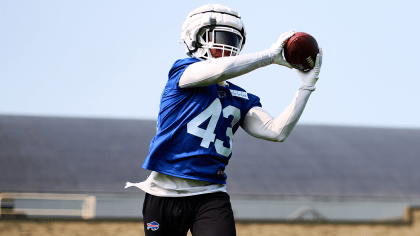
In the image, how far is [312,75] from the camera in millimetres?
3619

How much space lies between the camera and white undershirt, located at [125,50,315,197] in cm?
324

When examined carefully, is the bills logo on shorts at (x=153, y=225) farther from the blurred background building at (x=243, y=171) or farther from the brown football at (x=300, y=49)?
the blurred background building at (x=243, y=171)

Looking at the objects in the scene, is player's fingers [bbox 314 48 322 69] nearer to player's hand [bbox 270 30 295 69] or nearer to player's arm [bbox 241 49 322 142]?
player's arm [bbox 241 49 322 142]

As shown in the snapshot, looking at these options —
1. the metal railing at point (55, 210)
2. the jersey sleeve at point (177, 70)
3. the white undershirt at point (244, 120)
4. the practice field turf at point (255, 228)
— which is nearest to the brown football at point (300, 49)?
the white undershirt at point (244, 120)

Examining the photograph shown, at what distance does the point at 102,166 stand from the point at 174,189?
1309 centimetres

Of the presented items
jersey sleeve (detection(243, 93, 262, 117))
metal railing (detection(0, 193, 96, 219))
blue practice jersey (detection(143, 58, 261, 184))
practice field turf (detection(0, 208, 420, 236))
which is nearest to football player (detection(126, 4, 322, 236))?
blue practice jersey (detection(143, 58, 261, 184))

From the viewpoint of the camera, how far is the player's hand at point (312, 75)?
357 centimetres

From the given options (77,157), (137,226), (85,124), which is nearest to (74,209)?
(137,226)

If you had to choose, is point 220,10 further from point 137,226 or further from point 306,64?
point 137,226

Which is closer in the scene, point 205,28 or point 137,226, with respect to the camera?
point 205,28

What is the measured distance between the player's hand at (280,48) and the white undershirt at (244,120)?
5 cm

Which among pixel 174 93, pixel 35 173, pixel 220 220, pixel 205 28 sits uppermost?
pixel 205 28

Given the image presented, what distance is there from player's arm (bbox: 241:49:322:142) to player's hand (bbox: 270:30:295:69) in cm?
29

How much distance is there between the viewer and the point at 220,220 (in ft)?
10.9
